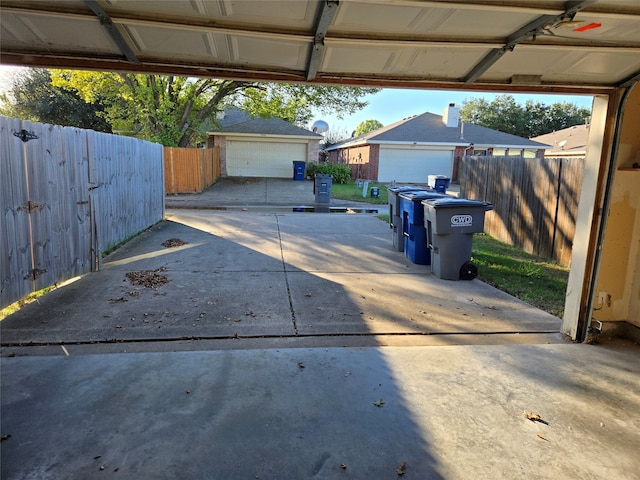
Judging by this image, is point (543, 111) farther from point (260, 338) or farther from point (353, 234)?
point (260, 338)

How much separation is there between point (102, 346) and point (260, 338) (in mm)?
1582

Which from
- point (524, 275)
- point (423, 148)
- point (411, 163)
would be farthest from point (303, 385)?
point (423, 148)

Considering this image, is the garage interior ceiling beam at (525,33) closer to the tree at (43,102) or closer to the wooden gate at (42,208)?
the wooden gate at (42,208)

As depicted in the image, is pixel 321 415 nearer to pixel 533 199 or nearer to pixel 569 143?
pixel 533 199

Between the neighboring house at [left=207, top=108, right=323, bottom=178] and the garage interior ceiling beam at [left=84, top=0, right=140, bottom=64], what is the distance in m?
23.9

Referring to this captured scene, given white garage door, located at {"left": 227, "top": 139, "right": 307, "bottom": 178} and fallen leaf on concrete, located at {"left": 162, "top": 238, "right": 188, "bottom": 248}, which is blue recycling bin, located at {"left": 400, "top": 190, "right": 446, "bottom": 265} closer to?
fallen leaf on concrete, located at {"left": 162, "top": 238, "right": 188, "bottom": 248}

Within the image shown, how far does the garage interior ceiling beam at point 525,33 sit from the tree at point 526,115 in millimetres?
45328

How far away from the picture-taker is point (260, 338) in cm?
448

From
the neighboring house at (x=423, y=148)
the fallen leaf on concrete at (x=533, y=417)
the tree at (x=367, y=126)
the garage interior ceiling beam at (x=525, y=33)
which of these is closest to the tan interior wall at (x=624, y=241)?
the garage interior ceiling beam at (x=525, y=33)

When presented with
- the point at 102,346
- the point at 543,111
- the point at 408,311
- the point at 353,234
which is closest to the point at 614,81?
the point at 408,311

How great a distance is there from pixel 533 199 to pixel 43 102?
30622mm

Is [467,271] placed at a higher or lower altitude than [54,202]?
lower

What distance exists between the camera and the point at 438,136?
2850 centimetres

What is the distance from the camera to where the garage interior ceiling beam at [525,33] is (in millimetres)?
2701
